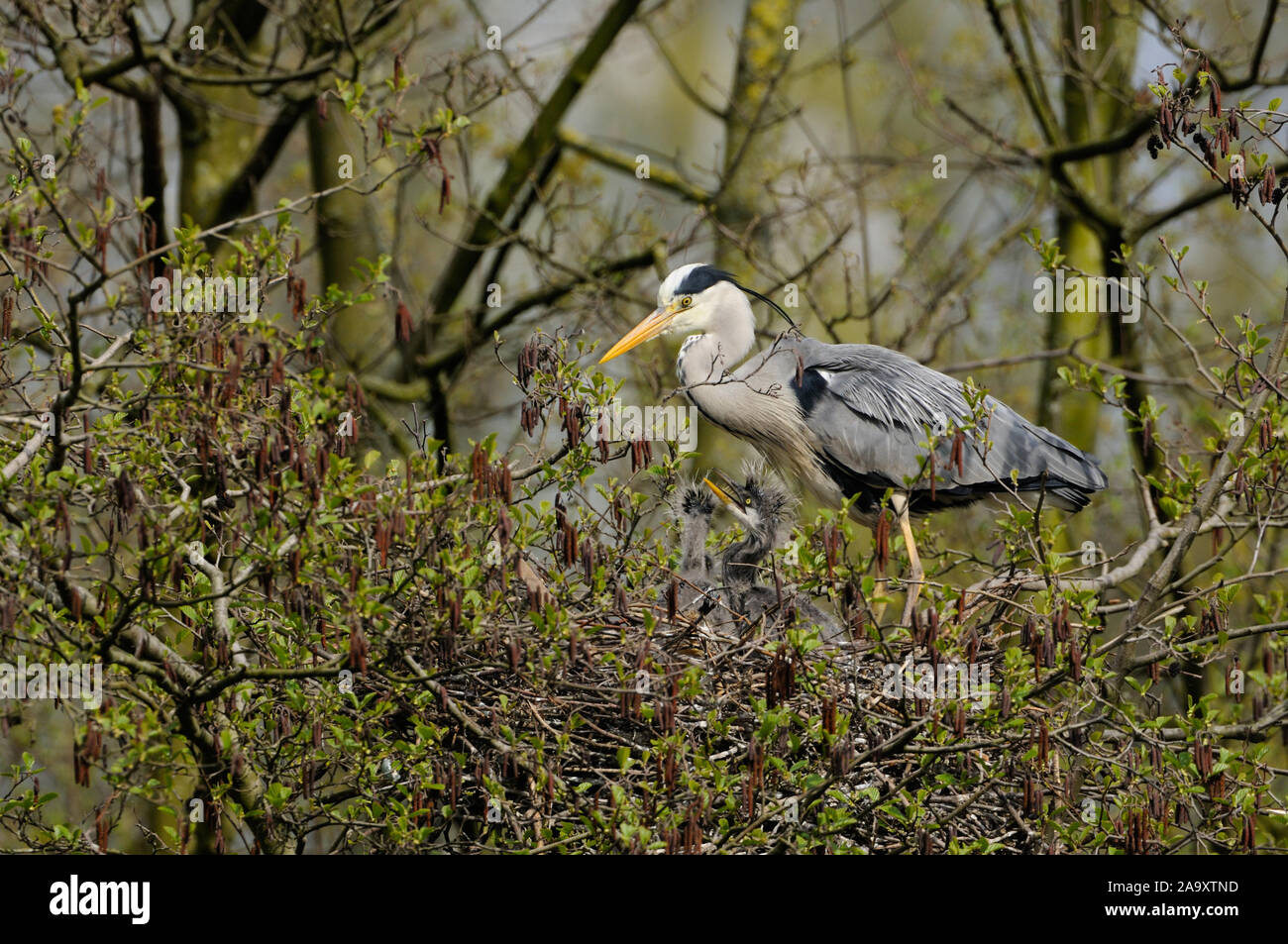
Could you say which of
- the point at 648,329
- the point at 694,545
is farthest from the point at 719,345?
the point at 694,545

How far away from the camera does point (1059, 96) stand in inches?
449

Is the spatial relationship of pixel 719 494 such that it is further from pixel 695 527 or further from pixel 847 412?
→ pixel 847 412

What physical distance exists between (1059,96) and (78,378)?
376 inches

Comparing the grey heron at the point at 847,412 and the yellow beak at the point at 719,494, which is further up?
the grey heron at the point at 847,412

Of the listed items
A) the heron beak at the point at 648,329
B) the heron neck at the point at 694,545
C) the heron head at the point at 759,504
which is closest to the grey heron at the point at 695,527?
the heron neck at the point at 694,545

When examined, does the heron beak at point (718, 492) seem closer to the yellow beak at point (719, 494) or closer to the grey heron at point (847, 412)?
the yellow beak at point (719, 494)

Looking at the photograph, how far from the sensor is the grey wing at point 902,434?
7441 millimetres

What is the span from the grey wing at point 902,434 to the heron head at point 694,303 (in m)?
0.49

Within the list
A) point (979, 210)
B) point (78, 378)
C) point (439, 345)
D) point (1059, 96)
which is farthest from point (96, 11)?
point (979, 210)

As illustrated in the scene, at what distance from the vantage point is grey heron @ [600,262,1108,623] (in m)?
7.46

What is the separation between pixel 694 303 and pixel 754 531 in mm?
1441

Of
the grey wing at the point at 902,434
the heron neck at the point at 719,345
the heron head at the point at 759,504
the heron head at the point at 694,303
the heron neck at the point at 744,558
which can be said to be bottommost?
the heron neck at the point at 744,558

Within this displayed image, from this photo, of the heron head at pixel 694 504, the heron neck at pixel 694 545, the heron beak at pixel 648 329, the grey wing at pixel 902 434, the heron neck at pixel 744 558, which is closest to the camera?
the heron neck at pixel 744 558

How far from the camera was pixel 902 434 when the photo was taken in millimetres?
7477
